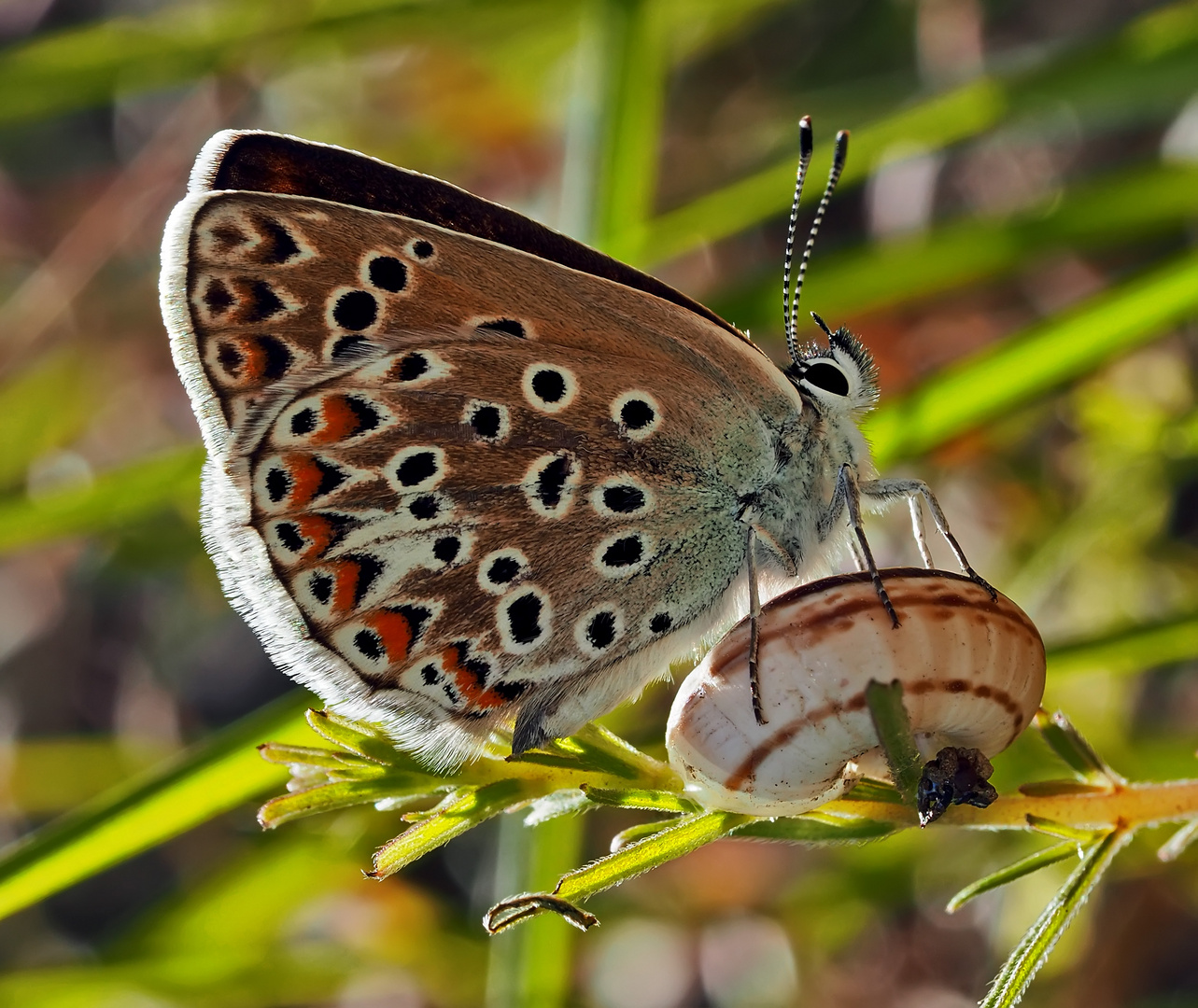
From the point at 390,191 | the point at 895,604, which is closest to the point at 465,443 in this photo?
the point at 390,191

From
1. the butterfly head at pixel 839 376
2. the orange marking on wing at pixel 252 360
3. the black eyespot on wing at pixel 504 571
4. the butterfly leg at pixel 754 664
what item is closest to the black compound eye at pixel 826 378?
the butterfly head at pixel 839 376

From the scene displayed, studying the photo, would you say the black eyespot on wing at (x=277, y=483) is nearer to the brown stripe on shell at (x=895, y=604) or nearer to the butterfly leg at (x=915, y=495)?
the brown stripe on shell at (x=895, y=604)

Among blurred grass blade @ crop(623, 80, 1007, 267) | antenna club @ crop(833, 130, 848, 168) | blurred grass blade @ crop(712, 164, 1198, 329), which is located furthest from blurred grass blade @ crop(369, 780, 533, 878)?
blurred grass blade @ crop(623, 80, 1007, 267)

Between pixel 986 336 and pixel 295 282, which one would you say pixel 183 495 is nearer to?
pixel 295 282

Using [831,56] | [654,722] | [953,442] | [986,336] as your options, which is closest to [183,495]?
[654,722]

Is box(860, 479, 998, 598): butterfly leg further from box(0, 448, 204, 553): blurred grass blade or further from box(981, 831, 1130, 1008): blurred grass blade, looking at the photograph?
box(0, 448, 204, 553): blurred grass blade

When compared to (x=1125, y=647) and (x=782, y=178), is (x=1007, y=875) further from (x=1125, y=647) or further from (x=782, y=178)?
(x=782, y=178)
